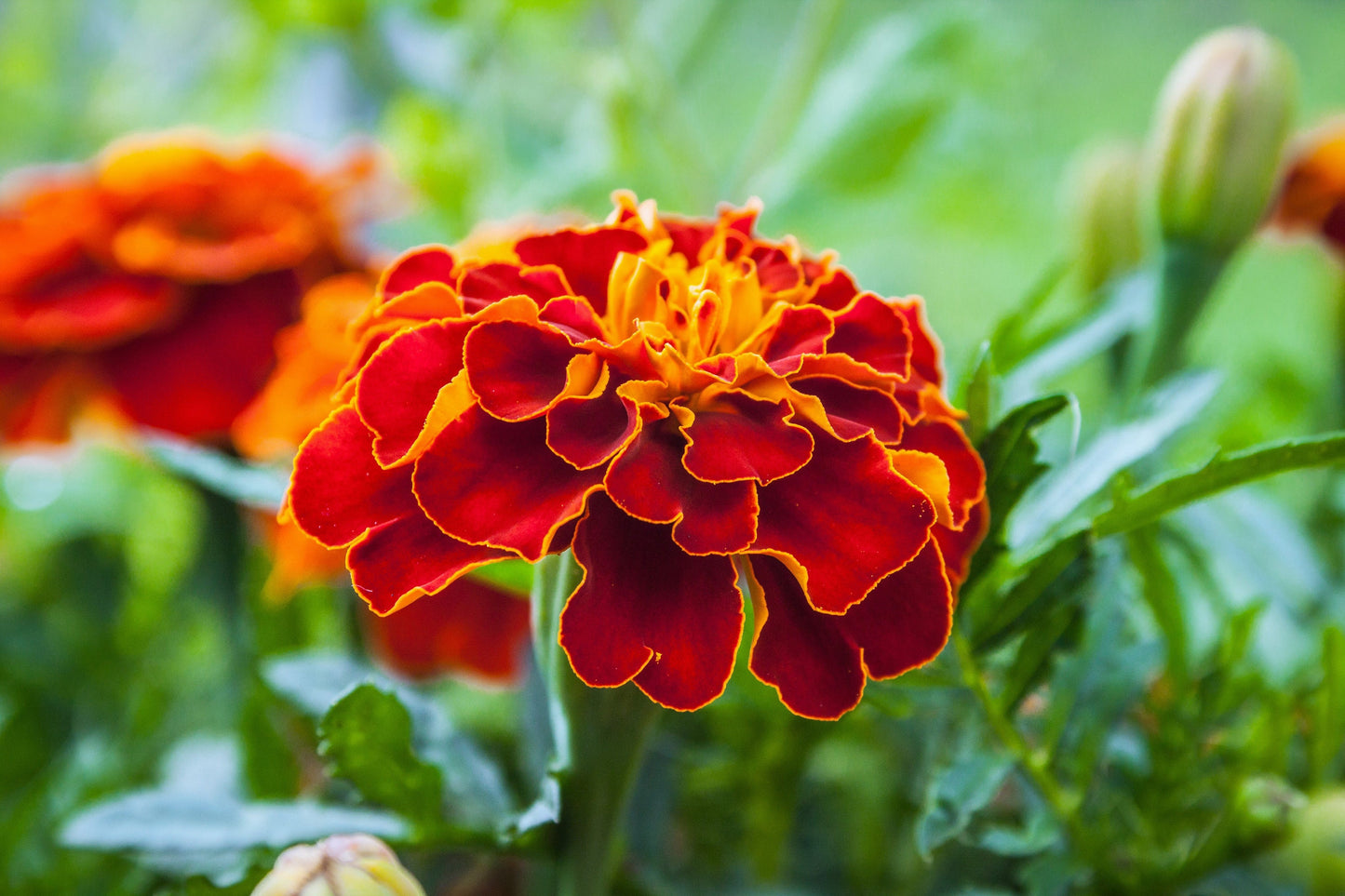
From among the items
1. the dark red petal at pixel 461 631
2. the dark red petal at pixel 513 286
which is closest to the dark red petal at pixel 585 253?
the dark red petal at pixel 513 286

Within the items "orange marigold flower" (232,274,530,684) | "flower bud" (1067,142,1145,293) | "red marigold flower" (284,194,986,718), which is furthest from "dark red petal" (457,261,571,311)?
"flower bud" (1067,142,1145,293)

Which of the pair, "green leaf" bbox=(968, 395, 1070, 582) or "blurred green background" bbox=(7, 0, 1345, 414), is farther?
"blurred green background" bbox=(7, 0, 1345, 414)

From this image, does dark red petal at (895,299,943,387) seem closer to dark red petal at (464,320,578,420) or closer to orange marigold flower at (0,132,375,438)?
dark red petal at (464,320,578,420)

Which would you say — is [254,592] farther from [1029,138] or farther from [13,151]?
[13,151]

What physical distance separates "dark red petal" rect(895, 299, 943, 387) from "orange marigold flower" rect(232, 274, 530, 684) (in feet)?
0.56

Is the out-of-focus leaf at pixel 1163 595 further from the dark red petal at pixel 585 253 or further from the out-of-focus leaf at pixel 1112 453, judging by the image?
the dark red petal at pixel 585 253

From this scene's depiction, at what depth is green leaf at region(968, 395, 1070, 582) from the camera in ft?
0.82

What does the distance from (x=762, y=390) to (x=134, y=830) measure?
18cm

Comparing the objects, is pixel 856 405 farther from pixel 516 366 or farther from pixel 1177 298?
pixel 1177 298

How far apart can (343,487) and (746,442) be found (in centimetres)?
8

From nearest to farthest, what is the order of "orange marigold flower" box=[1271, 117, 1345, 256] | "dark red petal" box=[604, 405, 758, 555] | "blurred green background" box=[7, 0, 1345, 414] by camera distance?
1. "dark red petal" box=[604, 405, 758, 555]
2. "orange marigold flower" box=[1271, 117, 1345, 256]
3. "blurred green background" box=[7, 0, 1345, 414]

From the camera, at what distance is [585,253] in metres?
0.27

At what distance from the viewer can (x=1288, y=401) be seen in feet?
1.90

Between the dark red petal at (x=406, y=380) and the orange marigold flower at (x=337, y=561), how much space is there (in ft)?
0.38
